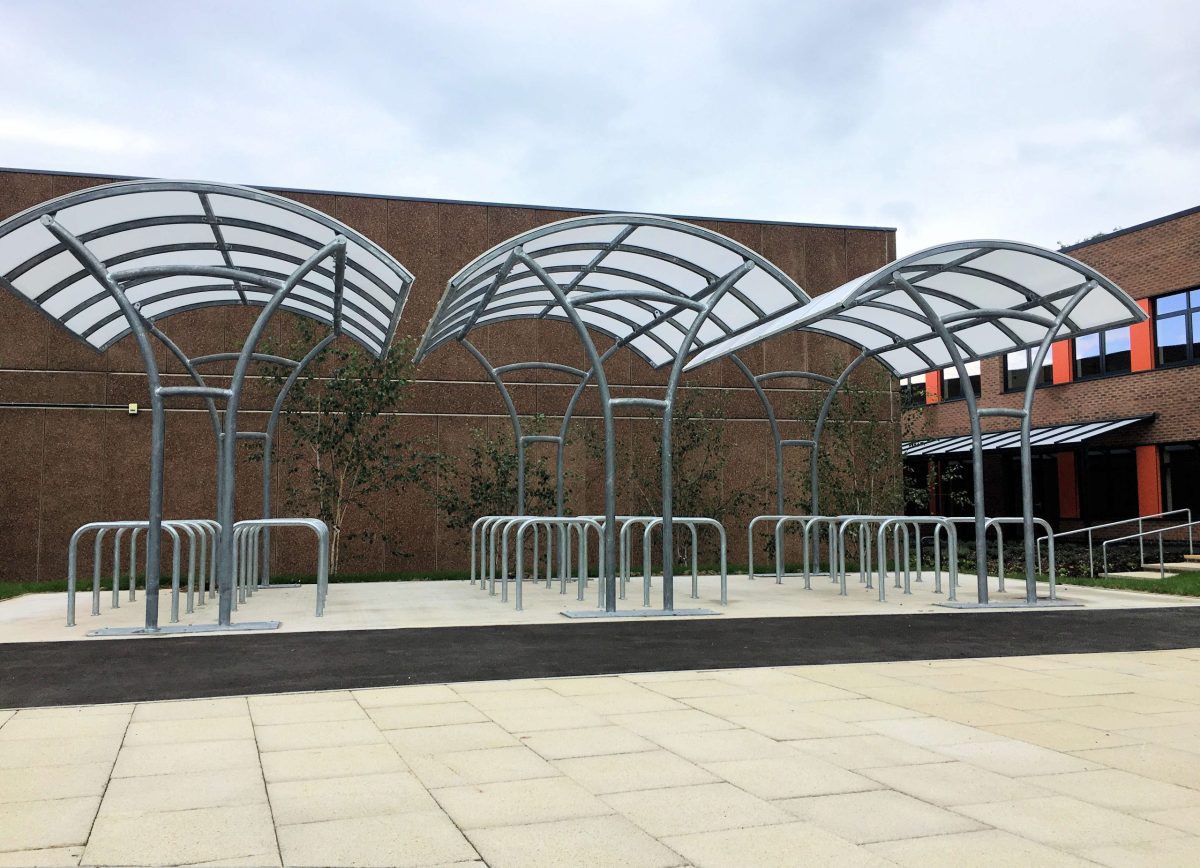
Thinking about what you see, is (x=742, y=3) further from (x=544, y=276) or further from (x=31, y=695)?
(x=31, y=695)

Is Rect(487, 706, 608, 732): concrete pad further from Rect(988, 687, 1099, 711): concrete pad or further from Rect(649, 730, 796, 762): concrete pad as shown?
Rect(988, 687, 1099, 711): concrete pad

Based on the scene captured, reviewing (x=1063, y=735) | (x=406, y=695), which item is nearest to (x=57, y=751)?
(x=406, y=695)

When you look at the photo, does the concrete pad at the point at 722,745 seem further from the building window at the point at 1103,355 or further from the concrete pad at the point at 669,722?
the building window at the point at 1103,355

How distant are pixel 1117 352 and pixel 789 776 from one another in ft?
70.8

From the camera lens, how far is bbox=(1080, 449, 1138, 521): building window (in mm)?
21797

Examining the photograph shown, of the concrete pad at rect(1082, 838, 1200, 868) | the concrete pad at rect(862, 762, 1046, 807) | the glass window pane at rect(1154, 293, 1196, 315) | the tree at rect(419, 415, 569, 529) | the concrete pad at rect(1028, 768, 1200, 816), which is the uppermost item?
the glass window pane at rect(1154, 293, 1196, 315)

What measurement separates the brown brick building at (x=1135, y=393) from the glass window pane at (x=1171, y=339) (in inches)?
0.8

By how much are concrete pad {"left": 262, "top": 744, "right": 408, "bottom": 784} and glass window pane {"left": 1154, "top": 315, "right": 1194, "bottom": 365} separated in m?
20.7

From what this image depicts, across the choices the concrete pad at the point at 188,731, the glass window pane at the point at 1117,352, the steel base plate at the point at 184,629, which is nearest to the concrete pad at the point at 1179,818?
the concrete pad at the point at 188,731

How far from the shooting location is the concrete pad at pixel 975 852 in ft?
9.37

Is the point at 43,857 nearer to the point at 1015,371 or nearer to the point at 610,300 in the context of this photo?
the point at 610,300

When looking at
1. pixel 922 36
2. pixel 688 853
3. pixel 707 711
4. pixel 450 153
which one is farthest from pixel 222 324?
pixel 688 853

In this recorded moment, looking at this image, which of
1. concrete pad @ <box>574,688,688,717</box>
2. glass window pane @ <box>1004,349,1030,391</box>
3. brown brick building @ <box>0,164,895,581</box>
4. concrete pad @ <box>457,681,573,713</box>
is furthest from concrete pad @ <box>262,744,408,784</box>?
glass window pane @ <box>1004,349,1030,391</box>

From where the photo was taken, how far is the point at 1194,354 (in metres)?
20.5
